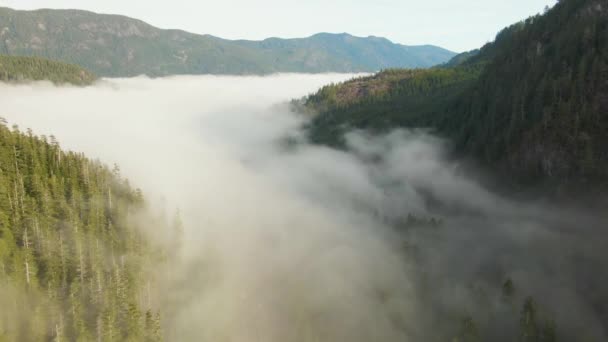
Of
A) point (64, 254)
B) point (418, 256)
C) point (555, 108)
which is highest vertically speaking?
point (555, 108)

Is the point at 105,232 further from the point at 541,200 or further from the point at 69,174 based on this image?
the point at 541,200

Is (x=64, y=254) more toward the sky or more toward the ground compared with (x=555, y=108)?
more toward the ground

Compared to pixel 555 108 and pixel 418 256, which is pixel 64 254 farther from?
pixel 555 108

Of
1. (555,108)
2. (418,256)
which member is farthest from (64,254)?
(555,108)

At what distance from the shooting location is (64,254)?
13312 centimetres

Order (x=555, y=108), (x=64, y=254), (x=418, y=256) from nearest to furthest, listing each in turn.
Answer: (x=64, y=254), (x=555, y=108), (x=418, y=256)

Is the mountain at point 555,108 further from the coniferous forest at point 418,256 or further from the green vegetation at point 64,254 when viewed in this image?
the green vegetation at point 64,254

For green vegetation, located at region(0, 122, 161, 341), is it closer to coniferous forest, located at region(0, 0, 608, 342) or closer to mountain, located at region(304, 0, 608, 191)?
coniferous forest, located at region(0, 0, 608, 342)

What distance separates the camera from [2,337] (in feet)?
319

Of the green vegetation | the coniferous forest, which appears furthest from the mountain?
the green vegetation

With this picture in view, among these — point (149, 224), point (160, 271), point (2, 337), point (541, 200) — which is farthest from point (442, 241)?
point (2, 337)

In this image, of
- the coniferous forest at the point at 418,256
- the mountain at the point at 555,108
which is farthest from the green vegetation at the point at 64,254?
the mountain at the point at 555,108

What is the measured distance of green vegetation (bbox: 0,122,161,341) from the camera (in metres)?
113

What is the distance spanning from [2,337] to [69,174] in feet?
268
